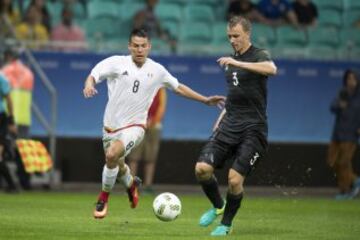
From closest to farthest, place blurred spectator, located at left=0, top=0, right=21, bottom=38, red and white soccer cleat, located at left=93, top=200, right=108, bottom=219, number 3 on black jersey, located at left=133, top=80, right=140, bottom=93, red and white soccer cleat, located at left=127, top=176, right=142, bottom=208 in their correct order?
red and white soccer cleat, located at left=93, top=200, right=108, bottom=219, number 3 on black jersey, located at left=133, top=80, right=140, bottom=93, red and white soccer cleat, located at left=127, top=176, right=142, bottom=208, blurred spectator, located at left=0, top=0, right=21, bottom=38

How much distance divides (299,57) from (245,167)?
37.3 ft

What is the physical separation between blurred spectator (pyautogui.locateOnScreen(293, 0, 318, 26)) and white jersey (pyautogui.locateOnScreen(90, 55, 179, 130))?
10.8 metres

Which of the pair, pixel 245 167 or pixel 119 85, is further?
pixel 119 85

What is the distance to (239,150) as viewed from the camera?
44.5 ft

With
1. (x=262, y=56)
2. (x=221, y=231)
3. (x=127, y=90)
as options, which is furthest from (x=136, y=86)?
(x=221, y=231)

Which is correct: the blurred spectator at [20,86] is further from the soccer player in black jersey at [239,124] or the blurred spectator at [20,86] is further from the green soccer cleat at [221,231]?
the green soccer cleat at [221,231]

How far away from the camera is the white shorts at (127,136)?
14922mm

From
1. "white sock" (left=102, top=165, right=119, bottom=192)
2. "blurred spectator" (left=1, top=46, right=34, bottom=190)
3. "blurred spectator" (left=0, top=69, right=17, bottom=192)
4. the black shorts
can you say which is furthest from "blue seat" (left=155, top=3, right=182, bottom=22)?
the black shorts

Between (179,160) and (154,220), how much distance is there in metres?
9.11

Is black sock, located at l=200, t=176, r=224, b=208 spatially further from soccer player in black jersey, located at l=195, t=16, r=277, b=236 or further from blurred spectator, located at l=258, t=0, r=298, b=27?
blurred spectator, located at l=258, t=0, r=298, b=27

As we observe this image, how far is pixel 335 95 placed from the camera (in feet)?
81.0

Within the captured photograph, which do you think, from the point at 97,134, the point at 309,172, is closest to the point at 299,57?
the point at 309,172

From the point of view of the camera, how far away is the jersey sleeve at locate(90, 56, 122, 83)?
48.0ft

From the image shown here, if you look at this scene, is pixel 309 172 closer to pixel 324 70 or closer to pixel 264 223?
pixel 324 70
